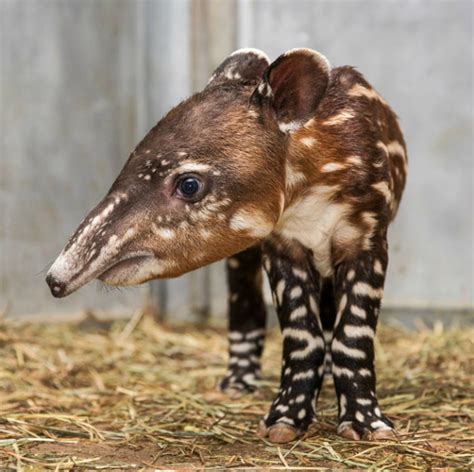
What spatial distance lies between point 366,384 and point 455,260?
3998mm

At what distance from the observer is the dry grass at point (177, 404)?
485 cm

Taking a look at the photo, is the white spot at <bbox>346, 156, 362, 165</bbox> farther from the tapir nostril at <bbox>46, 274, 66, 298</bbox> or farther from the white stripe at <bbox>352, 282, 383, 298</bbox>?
the tapir nostril at <bbox>46, 274, 66, 298</bbox>

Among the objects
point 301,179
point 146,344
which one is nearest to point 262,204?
point 301,179

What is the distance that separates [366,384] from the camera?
5363 millimetres

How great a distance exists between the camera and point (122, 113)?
388 inches

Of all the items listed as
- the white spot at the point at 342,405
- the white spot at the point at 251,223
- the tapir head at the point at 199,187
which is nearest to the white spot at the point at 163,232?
the tapir head at the point at 199,187

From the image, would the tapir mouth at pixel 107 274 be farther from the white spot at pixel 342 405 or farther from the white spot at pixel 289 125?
the white spot at pixel 342 405

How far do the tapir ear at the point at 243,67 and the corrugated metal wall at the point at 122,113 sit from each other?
3422mm

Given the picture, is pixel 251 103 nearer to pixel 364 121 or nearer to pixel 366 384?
pixel 364 121

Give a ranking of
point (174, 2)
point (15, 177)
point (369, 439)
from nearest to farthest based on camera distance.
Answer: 1. point (369, 439)
2. point (15, 177)
3. point (174, 2)

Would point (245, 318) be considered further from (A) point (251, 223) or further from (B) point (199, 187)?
(B) point (199, 187)

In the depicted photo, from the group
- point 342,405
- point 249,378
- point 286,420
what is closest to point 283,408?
point 286,420

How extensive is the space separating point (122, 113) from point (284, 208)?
4.85 metres

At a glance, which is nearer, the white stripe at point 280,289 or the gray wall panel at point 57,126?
the white stripe at point 280,289
